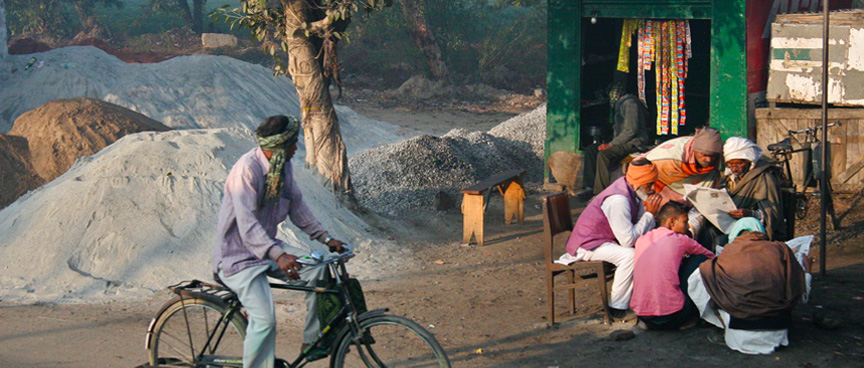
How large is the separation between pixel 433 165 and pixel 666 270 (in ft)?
20.0

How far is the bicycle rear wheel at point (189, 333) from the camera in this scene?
154 inches

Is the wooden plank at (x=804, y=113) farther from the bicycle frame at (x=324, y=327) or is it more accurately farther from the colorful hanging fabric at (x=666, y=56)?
the bicycle frame at (x=324, y=327)

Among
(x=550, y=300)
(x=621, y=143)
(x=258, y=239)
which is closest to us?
(x=258, y=239)

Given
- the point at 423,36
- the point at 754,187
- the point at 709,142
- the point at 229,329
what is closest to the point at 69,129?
A: the point at 229,329

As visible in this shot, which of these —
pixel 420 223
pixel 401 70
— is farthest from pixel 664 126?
pixel 401 70

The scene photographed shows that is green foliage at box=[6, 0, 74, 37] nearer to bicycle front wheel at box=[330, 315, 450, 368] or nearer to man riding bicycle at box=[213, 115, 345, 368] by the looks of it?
bicycle front wheel at box=[330, 315, 450, 368]

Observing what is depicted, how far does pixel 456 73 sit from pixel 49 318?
66.1ft

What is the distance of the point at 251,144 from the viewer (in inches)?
336

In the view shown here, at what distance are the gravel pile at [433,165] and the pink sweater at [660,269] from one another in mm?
4520

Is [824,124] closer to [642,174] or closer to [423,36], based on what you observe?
[642,174]

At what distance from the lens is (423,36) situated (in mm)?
22328

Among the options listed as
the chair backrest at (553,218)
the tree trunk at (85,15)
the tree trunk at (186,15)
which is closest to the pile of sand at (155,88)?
the chair backrest at (553,218)

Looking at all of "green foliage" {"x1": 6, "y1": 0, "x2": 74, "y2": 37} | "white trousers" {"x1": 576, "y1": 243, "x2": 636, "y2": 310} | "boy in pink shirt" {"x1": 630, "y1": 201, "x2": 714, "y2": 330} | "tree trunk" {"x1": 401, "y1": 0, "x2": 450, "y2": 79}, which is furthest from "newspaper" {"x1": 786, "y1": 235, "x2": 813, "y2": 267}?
"green foliage" {"x1": 6, "y1": 0, "x2": 74, "y2": 37}

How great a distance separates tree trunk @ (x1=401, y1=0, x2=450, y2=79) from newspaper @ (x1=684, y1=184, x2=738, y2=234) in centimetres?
1750
